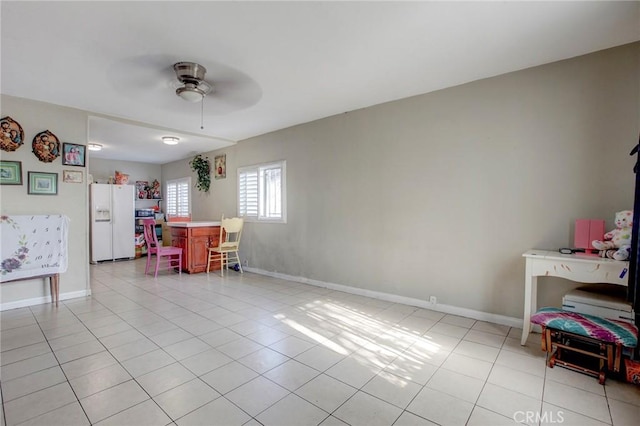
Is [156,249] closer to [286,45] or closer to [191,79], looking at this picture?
[191,79]

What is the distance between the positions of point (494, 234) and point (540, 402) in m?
1.56

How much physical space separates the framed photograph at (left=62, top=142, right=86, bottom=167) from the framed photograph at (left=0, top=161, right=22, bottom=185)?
16.8 inches

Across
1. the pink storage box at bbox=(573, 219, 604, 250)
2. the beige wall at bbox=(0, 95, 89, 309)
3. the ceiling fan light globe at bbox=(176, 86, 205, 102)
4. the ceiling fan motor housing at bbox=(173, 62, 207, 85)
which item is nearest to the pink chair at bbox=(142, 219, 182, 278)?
the beige wall at bbox=(0, 95, 89, 309)

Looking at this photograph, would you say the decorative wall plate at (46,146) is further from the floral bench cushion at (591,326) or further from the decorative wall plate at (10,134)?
the floral bench cushion at (591,326)

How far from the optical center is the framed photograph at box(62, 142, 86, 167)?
12.4 ft

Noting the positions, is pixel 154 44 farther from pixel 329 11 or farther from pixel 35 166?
pixel 35 166

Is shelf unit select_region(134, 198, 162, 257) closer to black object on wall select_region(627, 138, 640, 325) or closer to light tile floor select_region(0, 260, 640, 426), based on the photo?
light tile floor select_region(0, 260, 640, 426)

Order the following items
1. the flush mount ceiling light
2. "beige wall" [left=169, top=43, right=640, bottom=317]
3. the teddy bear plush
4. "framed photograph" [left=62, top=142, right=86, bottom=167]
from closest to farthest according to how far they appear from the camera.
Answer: the teddy bear plush, "beige wall" [left=169, top=43, right=640, bottom=317], "framed photograph" [left=62, top=142, right=86, bottom=167], the flush mount ceiling light

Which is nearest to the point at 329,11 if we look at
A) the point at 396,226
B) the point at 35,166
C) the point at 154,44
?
the point at 154,44

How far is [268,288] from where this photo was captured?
4.36 m

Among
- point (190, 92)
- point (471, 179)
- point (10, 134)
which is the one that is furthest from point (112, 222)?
point (471, 179)

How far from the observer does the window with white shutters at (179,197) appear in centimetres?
726

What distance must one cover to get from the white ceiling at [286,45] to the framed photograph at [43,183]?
689mm

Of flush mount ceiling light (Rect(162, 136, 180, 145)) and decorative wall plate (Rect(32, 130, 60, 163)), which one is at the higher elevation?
flush mount ceiling light (Rect(162, 136, 180, 145))
